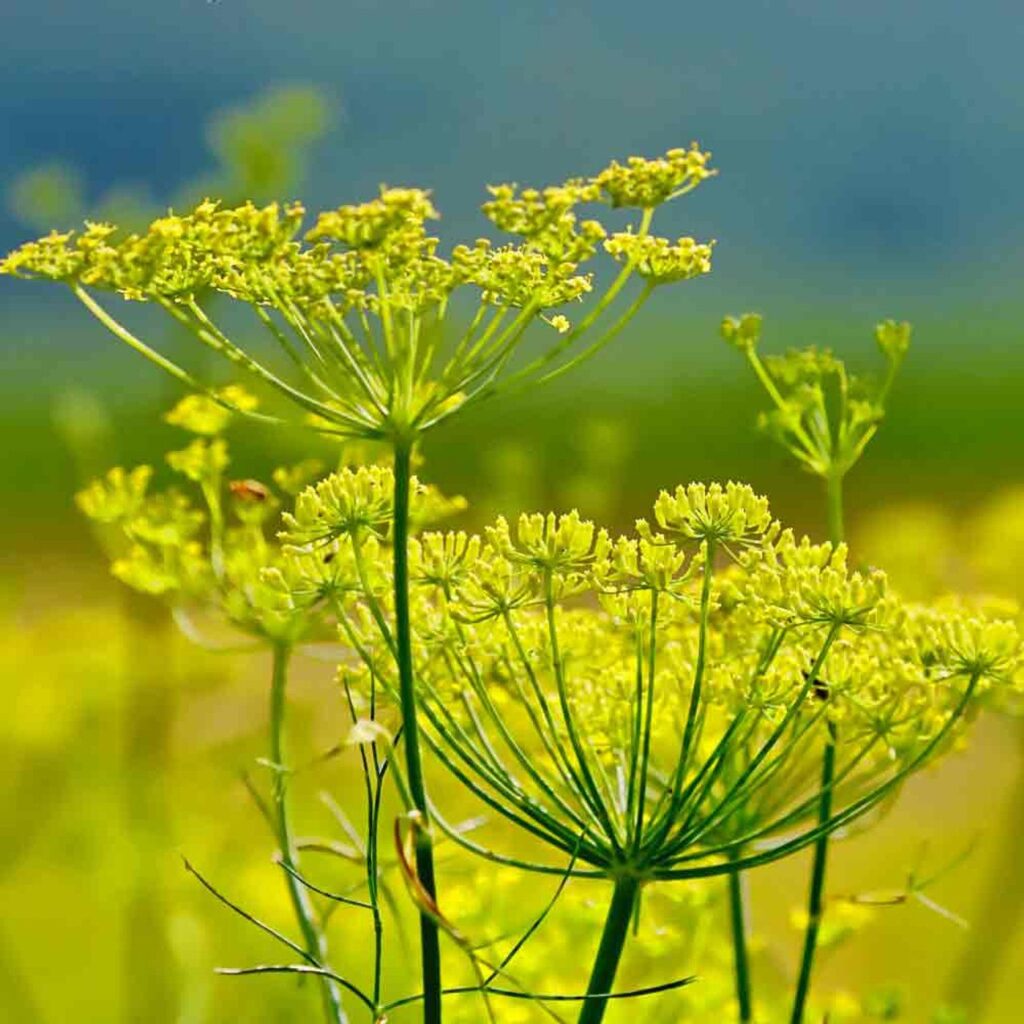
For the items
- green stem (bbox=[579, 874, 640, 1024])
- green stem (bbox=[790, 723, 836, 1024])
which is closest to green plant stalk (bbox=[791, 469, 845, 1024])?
green stem (bbox=[790, 723, 836, 1024])

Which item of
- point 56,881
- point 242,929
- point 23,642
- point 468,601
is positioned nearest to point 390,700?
point 468,601

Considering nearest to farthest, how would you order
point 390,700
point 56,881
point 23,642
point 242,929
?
point 390,700
point 242,929
point 23,642
point 56,881

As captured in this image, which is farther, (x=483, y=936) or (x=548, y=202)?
(x=483, y=936)

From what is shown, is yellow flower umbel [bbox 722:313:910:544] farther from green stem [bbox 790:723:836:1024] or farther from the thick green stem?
the thick green stem

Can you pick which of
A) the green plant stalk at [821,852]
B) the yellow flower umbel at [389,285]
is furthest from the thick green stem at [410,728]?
the green plant stalk at [821,852]

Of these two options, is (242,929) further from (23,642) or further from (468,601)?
(468,601)

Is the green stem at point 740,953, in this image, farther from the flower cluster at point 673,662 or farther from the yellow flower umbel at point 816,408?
the yellow flower umbel at point 816,408

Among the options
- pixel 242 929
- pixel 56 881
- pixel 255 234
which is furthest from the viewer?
pixel 56 881

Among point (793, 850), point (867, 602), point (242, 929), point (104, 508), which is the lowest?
point (242, 929)

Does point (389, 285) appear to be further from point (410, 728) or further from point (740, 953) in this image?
point (740, 953)
